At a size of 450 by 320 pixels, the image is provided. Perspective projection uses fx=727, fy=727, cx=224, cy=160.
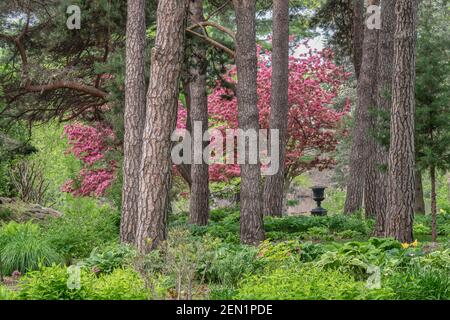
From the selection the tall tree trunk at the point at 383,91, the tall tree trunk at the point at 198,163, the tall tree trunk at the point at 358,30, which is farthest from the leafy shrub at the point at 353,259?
the tall tree trunk at the point at 358,30

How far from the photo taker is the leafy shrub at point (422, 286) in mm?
6383

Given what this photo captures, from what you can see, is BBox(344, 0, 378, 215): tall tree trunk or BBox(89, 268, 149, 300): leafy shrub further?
BBox(344, 0, 378, 215): tall tree trunk

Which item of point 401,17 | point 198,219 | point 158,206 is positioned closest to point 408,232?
point 401,17

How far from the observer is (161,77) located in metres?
9.38

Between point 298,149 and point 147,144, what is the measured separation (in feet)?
41.1

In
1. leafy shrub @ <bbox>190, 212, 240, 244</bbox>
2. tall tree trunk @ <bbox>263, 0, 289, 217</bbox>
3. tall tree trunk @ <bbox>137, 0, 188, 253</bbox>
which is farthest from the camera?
tall tree trunk @ <bbox>263, 0, 289, 217</bbox>

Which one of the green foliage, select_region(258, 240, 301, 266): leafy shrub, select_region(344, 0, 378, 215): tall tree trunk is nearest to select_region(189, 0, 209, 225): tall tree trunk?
select_region(344, 0, 378, 215): tall tree trunk

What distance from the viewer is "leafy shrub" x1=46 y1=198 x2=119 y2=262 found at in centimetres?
1147

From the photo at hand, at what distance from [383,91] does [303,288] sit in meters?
7.43

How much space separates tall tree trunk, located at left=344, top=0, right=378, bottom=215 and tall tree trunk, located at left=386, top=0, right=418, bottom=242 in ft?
12.9

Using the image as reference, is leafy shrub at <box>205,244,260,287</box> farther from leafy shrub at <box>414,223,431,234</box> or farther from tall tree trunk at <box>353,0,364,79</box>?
tall tree trunk at <box>353,0,364,79</box>

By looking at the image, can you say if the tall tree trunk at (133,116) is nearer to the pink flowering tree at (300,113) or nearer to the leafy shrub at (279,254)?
the leafy shrub at (279,254)

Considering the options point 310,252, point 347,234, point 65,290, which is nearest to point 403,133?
point 310,252

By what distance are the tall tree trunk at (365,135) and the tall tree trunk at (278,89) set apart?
174cm
